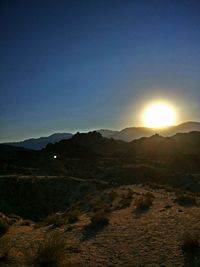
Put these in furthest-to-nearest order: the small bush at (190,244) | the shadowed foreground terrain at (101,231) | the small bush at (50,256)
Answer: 1. the shadowed foreground terrain at (101,231)
2. the small bush at (190,244)
3. the small bush at (50,256)

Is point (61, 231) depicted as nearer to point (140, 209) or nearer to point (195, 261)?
point (140, 209)

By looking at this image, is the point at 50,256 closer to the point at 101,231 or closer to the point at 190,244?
the point at 190,244

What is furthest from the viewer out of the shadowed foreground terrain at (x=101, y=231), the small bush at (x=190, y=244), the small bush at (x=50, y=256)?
the shadowed foreground terrain at (x=101, y=231)

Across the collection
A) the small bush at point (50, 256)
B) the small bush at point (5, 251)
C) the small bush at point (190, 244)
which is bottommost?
the small bush at point (5, 251)

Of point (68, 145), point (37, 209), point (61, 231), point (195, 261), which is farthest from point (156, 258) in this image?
point (68, 145)

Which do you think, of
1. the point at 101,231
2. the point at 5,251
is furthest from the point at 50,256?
the point at 101,231

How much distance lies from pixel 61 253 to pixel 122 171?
57.9 m

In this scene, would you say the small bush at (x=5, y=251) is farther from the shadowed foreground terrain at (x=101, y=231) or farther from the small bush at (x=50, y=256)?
the small bush at (x=50, y=256)

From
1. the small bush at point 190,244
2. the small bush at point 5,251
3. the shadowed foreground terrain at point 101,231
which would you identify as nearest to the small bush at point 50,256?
the shadowed foreground terrain at point 101,231

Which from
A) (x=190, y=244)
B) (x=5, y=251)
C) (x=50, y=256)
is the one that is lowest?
(x=5, y=251)

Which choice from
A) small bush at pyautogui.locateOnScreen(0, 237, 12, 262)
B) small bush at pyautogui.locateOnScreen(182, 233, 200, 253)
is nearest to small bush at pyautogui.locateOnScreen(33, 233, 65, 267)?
small bush at pyautogui.locateOnScreen(0, 237, 12, 262)

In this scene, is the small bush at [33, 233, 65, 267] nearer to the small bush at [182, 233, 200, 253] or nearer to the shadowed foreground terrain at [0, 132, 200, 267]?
the shadowed foreground terrain at [0, 132, 200, 267]

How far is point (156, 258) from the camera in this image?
39.9 feet

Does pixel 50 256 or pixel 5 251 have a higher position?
pixel 50 256
